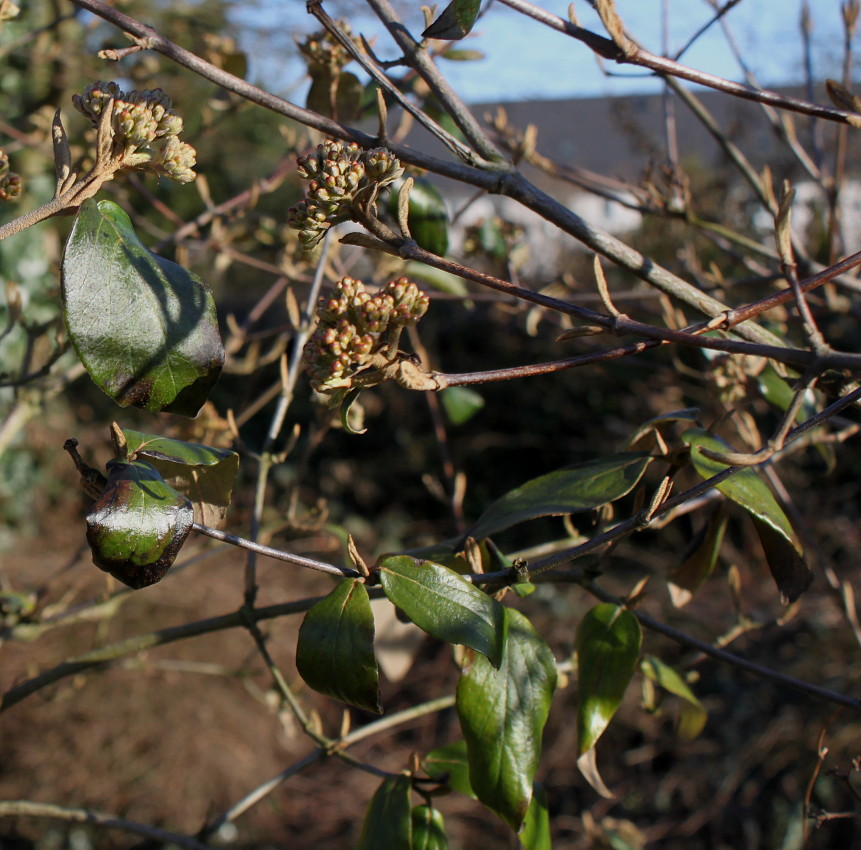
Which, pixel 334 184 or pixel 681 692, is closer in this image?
pixel 334 184

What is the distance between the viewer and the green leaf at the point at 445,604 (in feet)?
1.75

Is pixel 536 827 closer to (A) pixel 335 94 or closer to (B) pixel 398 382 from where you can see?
(B) pixel 398 382

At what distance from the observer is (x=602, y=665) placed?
0.72 m

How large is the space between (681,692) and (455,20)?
2.38ft

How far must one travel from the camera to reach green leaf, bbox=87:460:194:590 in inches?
20.4

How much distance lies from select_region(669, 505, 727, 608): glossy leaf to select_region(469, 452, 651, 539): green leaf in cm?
14

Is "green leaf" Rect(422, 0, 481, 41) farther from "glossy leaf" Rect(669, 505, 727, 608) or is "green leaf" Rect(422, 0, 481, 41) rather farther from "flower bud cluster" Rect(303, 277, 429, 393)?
"glossy leaf" Rect(669, 505, 727, 608)

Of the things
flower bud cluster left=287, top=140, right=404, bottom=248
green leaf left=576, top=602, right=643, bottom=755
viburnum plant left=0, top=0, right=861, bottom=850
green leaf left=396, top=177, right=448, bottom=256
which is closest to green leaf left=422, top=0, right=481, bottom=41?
viburnum plant left=0, top=0, right=861, bottom=850

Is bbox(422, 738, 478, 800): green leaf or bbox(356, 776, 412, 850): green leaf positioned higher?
bbox(356, 776, 412, 850): green leaf

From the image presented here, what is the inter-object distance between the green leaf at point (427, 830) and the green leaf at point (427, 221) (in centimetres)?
58

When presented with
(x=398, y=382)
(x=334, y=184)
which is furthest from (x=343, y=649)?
(x=334, y=184)

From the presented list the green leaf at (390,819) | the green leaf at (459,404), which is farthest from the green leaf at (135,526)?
the green leaf at (459,404)

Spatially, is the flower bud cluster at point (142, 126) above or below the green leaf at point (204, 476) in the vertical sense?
above

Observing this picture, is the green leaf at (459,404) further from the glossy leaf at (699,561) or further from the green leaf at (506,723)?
the green leaf at (506,723)
